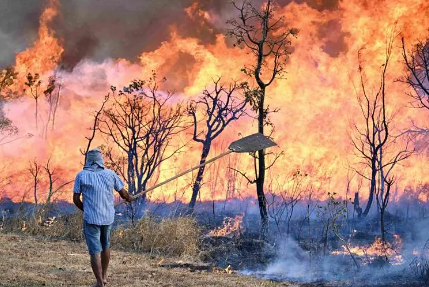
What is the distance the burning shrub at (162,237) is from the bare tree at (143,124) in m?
8.69

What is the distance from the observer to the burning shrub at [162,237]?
45.6 ft

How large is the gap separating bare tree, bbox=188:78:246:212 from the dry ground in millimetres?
11687

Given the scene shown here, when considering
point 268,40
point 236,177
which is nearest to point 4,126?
point 236,177

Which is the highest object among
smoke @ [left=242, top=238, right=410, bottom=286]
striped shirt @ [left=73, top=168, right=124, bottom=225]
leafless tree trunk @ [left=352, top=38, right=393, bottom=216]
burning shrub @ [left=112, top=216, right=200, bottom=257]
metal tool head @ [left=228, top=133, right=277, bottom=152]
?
leafless tree trunk @ [left=352, top=38, right=393, bottom=216]

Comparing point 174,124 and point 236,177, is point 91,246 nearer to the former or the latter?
point 174,124

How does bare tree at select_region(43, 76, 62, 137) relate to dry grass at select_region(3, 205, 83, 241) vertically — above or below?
above

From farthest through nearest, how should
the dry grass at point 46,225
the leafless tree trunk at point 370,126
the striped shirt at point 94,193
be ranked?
the leafless tree trunk at point 370,126
the dry grass at point 46,225
the striped shirt at point 94,193

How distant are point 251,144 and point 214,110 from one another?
14.1 meters

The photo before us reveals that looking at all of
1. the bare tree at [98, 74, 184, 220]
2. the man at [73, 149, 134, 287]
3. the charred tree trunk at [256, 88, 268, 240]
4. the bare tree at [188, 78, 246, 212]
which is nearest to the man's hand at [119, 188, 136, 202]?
the man at [73, 149, 134, 287]

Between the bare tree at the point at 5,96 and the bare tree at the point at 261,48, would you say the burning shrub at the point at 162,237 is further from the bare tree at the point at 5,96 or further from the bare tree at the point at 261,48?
the bare tree at the point at 5,96

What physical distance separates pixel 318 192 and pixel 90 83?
12.2 meters

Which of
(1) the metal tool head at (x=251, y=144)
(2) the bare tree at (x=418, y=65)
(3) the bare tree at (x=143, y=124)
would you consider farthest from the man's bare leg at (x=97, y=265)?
(3) the bare tree at (x=143, y=124)

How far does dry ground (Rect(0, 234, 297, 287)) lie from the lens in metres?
9.13

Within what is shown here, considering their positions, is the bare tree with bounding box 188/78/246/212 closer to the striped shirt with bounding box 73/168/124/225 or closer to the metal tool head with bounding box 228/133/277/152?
the metal tool head with bounding box 228/133/277/152
